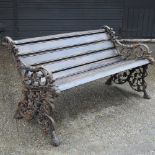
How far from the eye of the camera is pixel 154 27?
9.05 m

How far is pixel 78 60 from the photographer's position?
5684 millimetres

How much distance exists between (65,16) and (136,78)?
3067mm

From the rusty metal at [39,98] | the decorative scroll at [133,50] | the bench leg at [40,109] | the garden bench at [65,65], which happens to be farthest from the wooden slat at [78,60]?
the bench leg at [40,109]

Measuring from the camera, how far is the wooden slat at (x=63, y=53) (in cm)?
513

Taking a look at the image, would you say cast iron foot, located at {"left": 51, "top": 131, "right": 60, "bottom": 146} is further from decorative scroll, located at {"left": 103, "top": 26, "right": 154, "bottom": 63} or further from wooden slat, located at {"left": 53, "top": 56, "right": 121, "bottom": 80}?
decorative scroll, located at {"left": 103, "top": 26, "right": 154, "bottom": 63}

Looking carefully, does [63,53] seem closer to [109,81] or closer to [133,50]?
[133,50]

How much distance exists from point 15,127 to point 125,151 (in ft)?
4.43

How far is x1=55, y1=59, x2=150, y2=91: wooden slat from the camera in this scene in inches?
193

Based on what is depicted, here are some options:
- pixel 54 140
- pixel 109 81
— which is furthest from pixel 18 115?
pixel 109 81

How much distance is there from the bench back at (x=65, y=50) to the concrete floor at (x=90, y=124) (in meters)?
0.58

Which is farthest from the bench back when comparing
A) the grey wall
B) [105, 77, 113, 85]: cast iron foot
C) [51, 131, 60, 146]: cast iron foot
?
the grey wall

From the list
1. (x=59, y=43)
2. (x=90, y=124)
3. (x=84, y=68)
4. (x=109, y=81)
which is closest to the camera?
(x=90, y=124)

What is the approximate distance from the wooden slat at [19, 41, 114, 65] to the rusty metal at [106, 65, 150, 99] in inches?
19.6

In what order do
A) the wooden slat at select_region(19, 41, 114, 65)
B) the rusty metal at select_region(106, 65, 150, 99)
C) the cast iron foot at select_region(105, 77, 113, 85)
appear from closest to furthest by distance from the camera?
the wooden slat at select_region(19, 41, 114, 65), the rusty metal at select_region(106, 65, 150, 99), the cast iron foot at select_region(105, 77, 113, 85)
